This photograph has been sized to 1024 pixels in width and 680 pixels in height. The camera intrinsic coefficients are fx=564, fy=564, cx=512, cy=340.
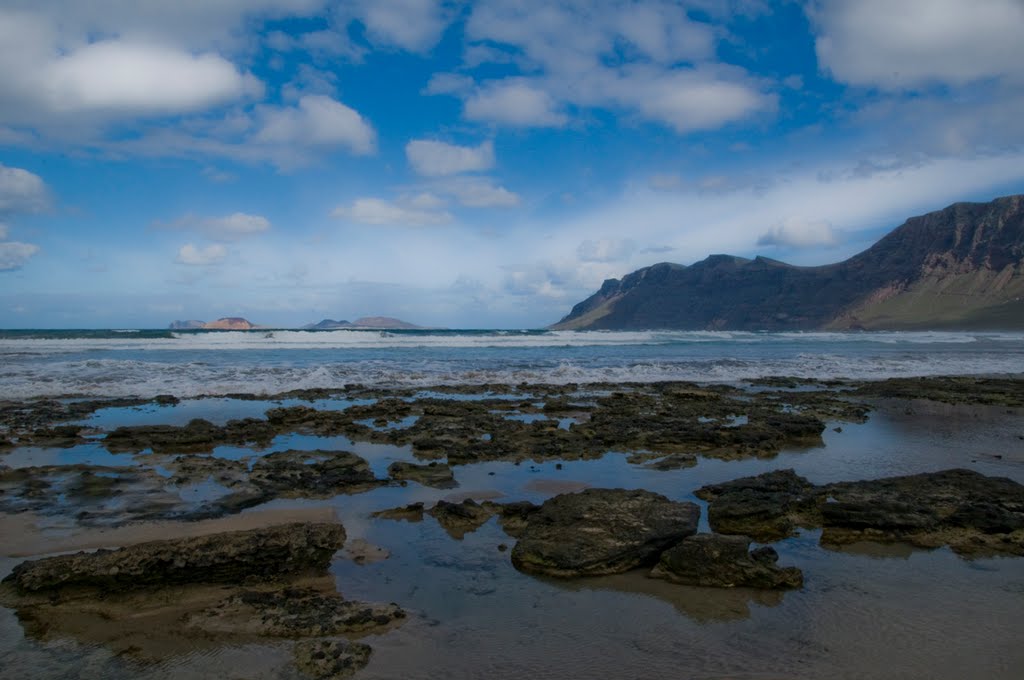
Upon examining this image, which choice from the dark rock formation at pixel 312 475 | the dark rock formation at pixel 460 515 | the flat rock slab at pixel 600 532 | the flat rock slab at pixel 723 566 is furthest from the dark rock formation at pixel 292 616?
the dark rock formation at pixel 312 475

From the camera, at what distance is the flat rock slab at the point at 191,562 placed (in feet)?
14.2

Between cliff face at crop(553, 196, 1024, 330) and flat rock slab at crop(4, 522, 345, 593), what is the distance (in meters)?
121

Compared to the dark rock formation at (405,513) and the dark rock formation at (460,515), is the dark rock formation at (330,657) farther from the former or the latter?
the dark rock formation at (405,513)

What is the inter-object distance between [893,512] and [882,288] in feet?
512

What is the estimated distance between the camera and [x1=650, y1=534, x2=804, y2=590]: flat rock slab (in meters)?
4.55

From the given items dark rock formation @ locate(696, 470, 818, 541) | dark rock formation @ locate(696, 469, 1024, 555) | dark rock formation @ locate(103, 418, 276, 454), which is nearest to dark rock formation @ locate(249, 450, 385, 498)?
dark rock formation @ locate(103, 418, 276, 454)

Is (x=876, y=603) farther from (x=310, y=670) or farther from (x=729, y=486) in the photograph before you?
(x=310, y=670)

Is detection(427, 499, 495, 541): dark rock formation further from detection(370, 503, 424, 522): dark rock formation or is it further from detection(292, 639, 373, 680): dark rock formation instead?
detection(292, 639, 373, 680): dark rock formation

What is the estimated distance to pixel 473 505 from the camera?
6379mm

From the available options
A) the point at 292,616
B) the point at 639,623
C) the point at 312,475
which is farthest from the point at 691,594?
the point at 312,475

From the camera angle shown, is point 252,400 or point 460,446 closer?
point 460,446

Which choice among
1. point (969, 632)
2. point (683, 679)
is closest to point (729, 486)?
point (969, 632)

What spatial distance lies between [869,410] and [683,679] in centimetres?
1304

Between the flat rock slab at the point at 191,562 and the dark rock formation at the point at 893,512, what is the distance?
4.12 meters
